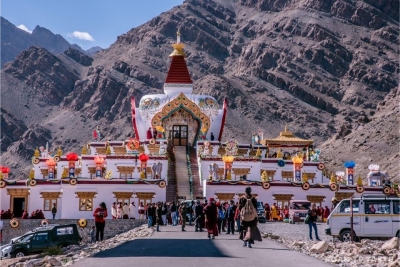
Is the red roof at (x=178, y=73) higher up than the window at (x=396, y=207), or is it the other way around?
the red roof at (x=178, y=73)

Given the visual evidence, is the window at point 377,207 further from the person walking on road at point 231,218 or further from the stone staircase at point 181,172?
the stone staircase at point 181,172

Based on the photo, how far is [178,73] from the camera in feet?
202

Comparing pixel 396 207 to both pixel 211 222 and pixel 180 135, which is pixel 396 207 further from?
pixel 180 135

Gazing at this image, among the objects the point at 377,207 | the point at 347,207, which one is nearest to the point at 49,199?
the point at 347,207

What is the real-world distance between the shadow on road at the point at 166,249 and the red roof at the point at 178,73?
37715 millimetres

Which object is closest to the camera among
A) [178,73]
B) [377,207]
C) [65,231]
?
[377,207]

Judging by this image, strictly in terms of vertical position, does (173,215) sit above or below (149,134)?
below

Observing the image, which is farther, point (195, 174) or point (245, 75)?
point (245, 75)

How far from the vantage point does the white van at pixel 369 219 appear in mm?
26266

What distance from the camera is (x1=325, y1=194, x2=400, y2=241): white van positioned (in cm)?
2627

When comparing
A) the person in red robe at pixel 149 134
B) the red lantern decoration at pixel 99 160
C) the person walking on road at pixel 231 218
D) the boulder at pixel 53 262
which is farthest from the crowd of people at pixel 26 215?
the boulder at pixel 53 262

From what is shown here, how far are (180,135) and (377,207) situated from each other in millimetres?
33395

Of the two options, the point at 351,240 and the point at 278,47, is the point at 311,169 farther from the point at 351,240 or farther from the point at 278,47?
the point at 278,47

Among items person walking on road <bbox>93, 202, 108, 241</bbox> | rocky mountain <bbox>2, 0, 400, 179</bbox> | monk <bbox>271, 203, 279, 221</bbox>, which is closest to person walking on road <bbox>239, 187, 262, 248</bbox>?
person walking on road <bbox>93, 202, 108, 241</bbox>
